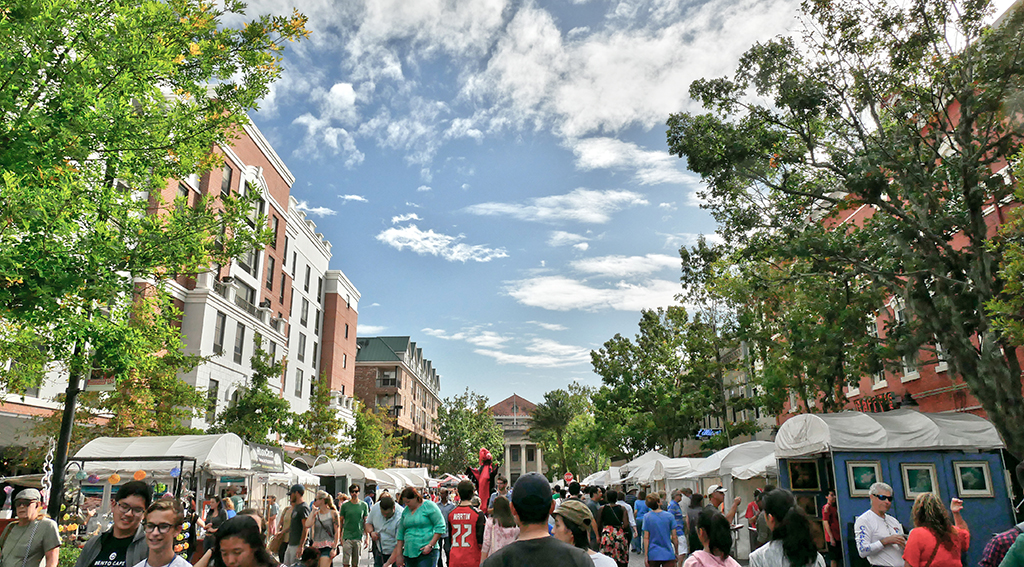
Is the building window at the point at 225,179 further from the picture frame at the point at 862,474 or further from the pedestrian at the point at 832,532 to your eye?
the picture frame at the point at 862,474

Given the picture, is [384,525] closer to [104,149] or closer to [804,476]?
[104,149]

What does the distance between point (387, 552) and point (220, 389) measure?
2318cm

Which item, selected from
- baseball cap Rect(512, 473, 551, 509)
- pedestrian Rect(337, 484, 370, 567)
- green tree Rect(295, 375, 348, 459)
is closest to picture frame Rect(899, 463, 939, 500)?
pedestrian Rect(337, 484, 370, 567)

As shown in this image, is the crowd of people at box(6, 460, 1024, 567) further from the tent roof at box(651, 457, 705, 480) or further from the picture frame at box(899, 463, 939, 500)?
the tent roof at box(651, 457, 705, 480)

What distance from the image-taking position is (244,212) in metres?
11.0

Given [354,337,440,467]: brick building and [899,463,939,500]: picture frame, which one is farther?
[354,337,440,467]: brick building

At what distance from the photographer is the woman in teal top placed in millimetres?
8555

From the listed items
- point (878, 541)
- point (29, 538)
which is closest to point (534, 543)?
point (878, 541)

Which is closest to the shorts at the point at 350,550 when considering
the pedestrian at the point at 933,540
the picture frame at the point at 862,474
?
the pedestrian at the point at 933,540

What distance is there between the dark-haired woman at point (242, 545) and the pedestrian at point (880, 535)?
5.37 meters

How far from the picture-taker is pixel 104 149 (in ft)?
30.4

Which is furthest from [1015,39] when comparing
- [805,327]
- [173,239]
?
[173,239]

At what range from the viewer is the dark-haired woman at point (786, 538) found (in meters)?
4.26

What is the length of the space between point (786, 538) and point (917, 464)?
11528mm
